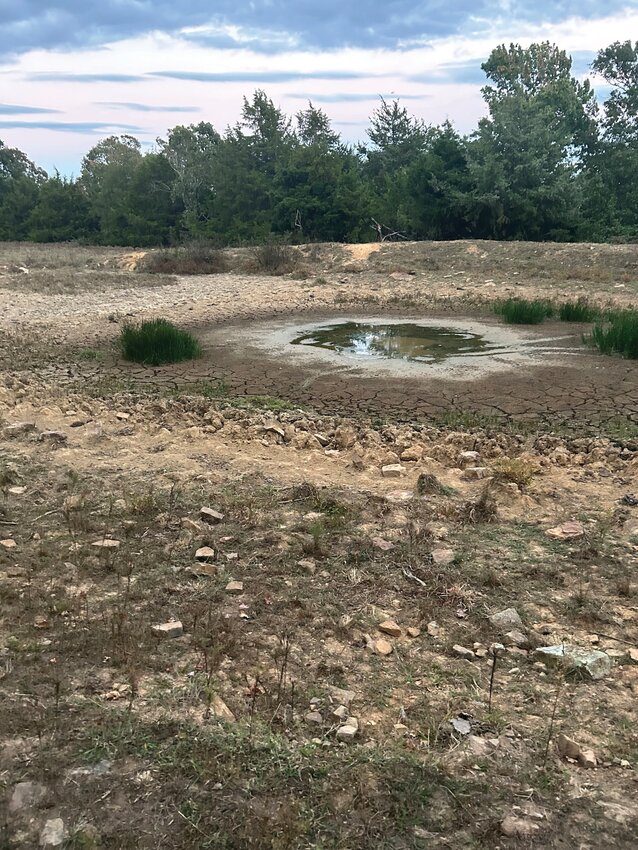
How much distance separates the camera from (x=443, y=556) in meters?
3.93

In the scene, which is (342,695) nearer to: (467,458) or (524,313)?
(467,458)

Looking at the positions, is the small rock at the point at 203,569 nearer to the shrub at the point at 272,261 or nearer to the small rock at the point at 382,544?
the small rock at the point at 382,544

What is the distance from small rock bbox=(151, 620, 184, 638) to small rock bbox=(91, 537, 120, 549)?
924mm

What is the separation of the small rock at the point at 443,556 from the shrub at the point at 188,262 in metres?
17.3

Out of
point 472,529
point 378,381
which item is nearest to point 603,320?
point 378,381

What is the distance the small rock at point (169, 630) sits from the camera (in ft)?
10.2

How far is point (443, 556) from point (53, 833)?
2.44 meters

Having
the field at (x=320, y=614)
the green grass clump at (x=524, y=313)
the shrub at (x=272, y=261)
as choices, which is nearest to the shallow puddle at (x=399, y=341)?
the green grass clump at (x=524, y=313)

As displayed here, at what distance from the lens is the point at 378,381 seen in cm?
795

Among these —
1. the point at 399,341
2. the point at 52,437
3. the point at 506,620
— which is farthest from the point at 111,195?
the point at 506,620

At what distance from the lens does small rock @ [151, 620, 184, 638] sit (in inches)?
122

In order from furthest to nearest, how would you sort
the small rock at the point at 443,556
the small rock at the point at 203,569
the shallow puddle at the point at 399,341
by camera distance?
the shallow puddle at the point at 399,341 < the small rock at the point at 443,556 < the small rock at the point at 203,569

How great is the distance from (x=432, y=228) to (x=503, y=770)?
27.7 m

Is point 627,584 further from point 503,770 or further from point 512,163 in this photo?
point 512,163
